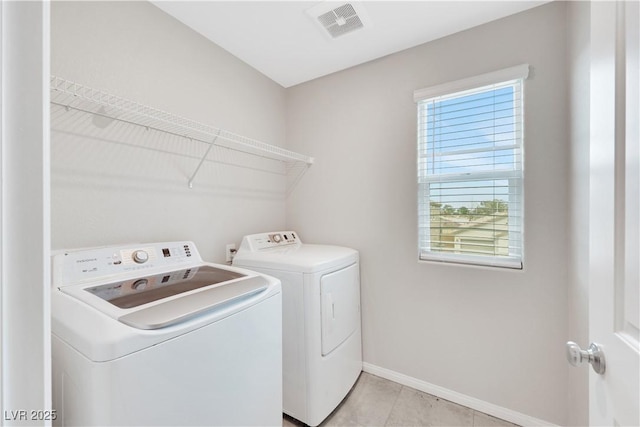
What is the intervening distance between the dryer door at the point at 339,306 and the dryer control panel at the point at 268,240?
604 mm

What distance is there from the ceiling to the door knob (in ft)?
5.98

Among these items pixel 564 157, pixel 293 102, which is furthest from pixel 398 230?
pixel 293 102

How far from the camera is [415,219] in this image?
1938 mm

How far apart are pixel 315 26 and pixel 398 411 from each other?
262 centimetres

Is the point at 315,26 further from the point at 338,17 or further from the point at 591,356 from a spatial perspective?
the point at 591,356

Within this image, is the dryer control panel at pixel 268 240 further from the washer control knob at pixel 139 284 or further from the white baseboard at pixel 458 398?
the white baseboard at pixel 458 398

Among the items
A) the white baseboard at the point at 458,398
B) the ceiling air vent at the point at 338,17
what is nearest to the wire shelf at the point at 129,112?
the ceiling air vent at the point at 338,17

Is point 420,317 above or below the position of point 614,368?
below

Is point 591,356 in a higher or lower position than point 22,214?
lower

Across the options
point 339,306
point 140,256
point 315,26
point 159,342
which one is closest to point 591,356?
point 159,342

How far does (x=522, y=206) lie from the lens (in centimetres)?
161

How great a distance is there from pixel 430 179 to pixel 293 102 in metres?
1.50

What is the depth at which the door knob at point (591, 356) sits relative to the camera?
0.64 meters

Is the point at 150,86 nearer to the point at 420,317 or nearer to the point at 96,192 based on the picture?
the point at 96,192
